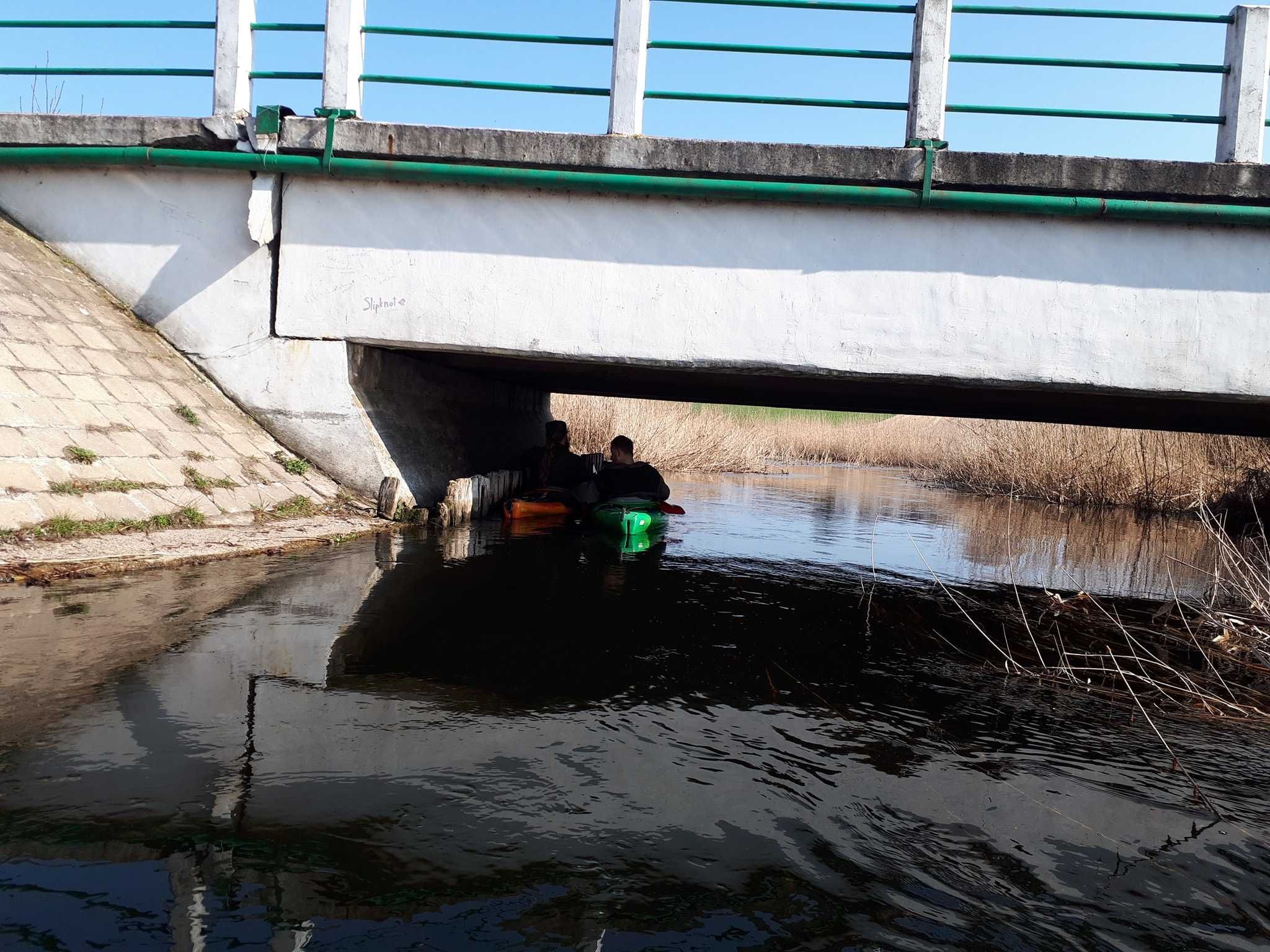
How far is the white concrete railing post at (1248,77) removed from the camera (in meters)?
8.84

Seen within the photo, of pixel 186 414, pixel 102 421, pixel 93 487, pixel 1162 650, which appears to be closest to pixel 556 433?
pixel 186 414

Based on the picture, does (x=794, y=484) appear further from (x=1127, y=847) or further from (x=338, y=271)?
(x=1127, y=847)

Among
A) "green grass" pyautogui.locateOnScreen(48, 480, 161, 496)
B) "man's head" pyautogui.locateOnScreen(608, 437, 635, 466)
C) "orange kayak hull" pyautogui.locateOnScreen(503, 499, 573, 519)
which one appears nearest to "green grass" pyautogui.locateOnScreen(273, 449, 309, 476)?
"green grass" pyautogui.locateOnScreen(48, 480, 161, 496)

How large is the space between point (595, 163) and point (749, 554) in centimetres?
438

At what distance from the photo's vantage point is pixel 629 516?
429 inches

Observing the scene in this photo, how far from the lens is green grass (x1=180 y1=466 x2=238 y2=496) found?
27.9 feet

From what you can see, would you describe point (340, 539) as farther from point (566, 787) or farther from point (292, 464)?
point (566, 787)

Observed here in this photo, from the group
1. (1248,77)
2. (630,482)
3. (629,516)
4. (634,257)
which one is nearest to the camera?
(1248,77)

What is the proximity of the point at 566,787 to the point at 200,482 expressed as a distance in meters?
6.38

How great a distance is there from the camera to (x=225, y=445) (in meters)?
9.50

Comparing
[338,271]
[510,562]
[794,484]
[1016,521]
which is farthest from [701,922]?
[794,484]

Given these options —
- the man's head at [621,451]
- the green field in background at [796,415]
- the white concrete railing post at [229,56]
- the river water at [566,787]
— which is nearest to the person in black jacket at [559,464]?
the man's head at [621,451]

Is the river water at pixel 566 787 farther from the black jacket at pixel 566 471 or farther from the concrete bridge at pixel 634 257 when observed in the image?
the black jacket at pixel 566 471

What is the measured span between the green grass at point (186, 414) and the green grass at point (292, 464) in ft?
2.90
